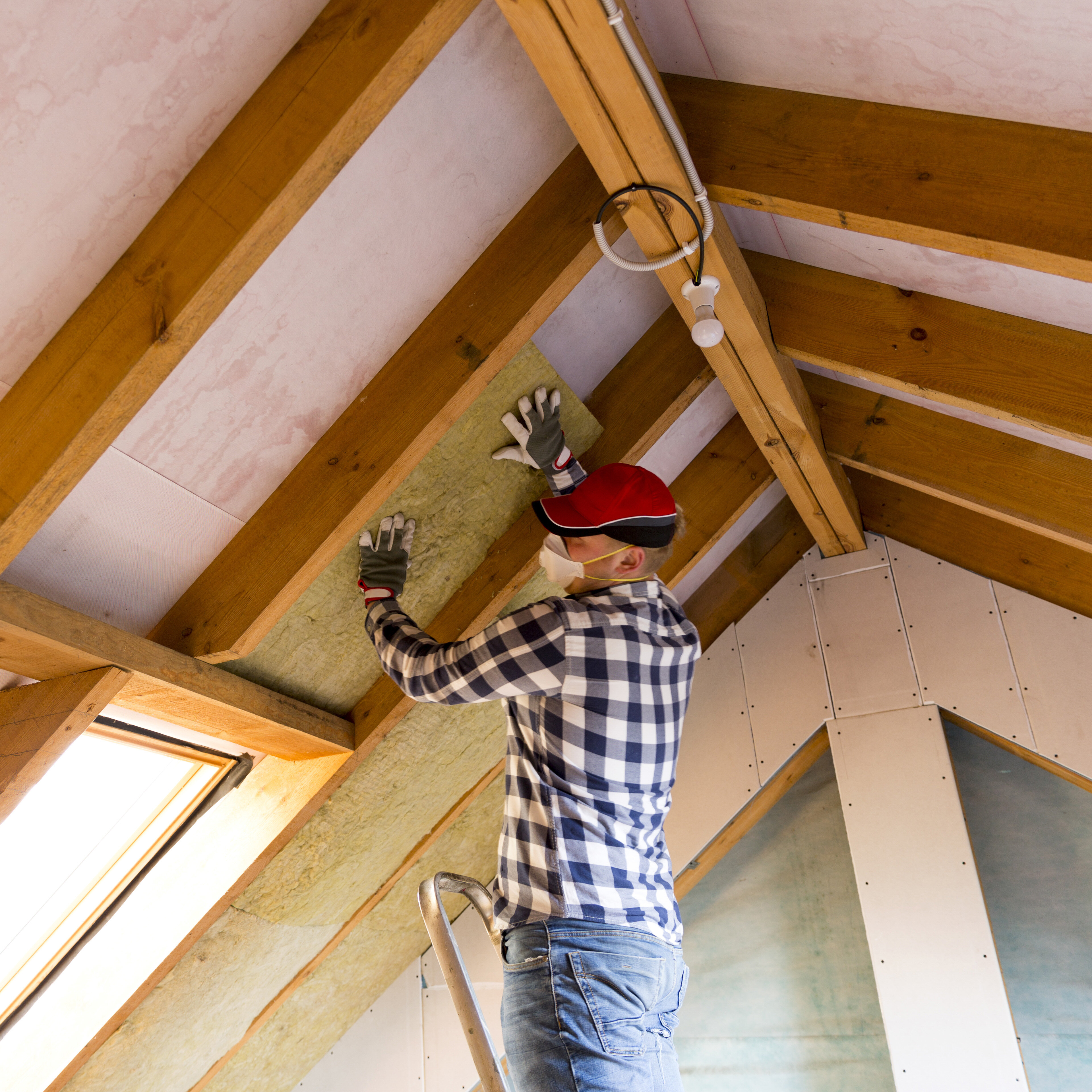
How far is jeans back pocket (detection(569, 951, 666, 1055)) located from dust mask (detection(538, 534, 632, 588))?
0.71 m

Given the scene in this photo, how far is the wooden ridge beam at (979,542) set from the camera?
3.06 meters

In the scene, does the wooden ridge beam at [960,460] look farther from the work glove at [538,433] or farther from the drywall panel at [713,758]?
the drywall panel at [713,758]

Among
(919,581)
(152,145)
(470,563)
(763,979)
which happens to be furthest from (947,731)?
(152,145)

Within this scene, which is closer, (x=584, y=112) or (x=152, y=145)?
(x=152, y=145)

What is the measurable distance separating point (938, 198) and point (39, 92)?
4.12 feet

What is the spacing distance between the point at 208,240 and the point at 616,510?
909 millimetres

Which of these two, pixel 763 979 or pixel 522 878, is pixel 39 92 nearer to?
pixel 522 878

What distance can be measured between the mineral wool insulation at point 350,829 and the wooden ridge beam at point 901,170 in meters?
0.71

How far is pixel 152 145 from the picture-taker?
1.20 m

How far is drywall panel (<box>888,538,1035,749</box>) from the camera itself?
322cm

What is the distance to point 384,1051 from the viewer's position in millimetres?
3660

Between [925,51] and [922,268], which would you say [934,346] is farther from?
[925,51]

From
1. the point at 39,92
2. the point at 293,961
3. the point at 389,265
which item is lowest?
the point at 293,961

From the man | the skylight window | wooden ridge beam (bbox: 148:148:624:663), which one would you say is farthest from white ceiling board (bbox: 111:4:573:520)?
the skylight window
